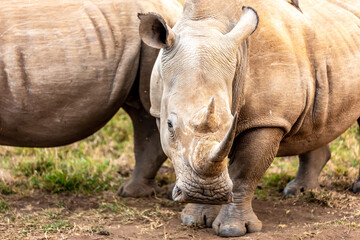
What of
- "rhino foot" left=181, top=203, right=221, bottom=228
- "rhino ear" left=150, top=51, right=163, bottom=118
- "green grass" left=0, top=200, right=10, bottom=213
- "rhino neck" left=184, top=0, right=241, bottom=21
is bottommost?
"green grass" left=0, top=200, right=10, bottom=213

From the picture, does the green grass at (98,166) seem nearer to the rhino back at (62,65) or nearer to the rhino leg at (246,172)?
the rhino back at (62,65)

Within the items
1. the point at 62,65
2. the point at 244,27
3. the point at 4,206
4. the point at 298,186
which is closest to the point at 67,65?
the point at 62,65

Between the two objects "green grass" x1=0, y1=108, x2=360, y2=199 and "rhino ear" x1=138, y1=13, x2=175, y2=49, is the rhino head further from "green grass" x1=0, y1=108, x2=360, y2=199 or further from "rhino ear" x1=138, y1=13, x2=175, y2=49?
"green grass" x1=0, y1=108, x2=360, y2=199

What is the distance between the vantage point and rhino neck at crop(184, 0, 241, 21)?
4500 mm

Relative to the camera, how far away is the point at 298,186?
6.05 meters

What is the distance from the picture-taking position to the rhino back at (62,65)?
505 cm

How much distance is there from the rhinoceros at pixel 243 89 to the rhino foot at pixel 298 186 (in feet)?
2.57

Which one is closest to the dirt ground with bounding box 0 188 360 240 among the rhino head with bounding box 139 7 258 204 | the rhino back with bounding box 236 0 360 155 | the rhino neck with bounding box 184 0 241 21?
the rhino back with bounding box 236 0 360 155

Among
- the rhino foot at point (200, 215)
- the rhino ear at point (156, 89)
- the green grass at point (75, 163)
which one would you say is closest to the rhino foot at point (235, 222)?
the rhino foot at point (200, 215)

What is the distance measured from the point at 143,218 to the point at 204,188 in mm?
1302

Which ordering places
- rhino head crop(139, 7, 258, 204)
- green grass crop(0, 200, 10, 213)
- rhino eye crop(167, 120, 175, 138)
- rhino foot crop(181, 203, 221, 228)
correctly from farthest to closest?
green grass crop(0, 200, 10, 213)
rhino foot crop(181, 203, 221, 228)
rhino eye crop(167, 120, 175, 138)
rhino head crop(139, 7, 258, 204)

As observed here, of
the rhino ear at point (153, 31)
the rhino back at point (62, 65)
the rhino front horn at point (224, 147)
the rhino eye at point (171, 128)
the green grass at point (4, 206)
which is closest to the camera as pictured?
the rhino front horn at point (224, 147)

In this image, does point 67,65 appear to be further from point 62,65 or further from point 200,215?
point 200,215

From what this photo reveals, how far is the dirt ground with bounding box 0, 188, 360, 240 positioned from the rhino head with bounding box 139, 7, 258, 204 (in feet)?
2.44
